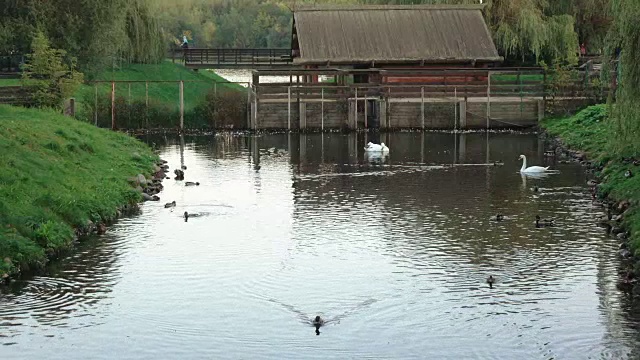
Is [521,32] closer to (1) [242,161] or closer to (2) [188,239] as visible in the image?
(1) [242,161]

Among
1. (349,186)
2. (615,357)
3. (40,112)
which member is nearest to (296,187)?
(349,186)

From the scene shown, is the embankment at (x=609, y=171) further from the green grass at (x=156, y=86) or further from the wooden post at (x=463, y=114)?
the green grass at (x=156, y=86)

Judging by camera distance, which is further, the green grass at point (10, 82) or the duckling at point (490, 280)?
the green grass at point (10, 82)

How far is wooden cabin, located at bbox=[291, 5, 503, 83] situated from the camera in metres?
65.4

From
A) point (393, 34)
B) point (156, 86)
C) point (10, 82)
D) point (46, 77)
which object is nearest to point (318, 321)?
point (46, 77)

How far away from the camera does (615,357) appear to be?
19422 mm

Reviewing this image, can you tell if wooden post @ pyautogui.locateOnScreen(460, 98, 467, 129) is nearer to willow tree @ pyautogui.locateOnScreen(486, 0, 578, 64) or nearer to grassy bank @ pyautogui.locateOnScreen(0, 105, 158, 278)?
willow tree @ pyautogui.locateOnScreen(486, 0, 578, 64)

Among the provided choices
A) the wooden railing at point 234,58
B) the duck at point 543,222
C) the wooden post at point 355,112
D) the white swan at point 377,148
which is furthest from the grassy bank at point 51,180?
the wooden railing at point 234,58

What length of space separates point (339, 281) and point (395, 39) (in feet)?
142

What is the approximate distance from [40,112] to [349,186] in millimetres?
13953

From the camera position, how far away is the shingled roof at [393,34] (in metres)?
65.4

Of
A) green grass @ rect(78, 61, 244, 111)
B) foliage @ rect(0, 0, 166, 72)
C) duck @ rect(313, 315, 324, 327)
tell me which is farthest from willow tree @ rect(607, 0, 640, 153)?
green grass @ rect(78, 61, 244, 111)

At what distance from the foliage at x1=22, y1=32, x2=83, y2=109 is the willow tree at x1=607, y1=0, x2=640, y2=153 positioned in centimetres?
2847

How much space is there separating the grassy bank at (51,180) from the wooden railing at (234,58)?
38763 mm
